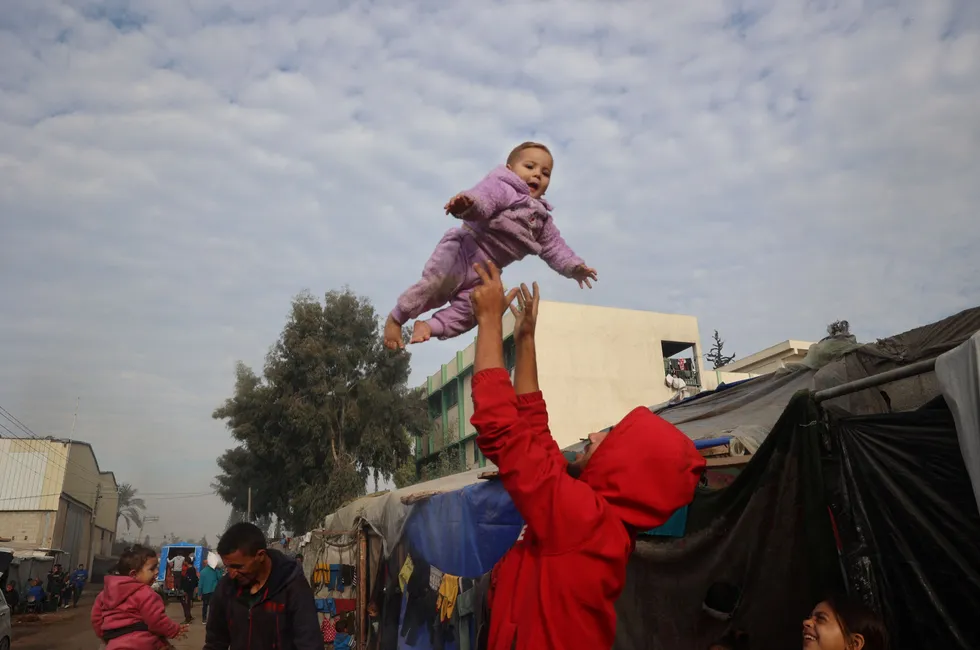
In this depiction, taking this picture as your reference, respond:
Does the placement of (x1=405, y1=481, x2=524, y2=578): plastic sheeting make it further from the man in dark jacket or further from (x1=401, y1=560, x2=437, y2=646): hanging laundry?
the man in dark jacket

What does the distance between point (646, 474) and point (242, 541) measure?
97.5 inches

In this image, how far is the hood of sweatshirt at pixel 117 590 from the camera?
446cm

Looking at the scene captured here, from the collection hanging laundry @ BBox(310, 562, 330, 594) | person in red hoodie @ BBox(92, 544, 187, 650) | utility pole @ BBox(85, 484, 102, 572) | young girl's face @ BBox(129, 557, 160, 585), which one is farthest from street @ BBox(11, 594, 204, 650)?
utility pole @ BBox(85, 484, 102, 572)

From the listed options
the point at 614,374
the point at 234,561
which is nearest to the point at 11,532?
the point at 614,374

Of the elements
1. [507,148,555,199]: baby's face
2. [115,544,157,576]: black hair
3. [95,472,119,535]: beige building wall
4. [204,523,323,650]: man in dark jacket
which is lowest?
[204,523,323,650]: man in dark jacket

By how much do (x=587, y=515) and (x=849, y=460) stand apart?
2.19m

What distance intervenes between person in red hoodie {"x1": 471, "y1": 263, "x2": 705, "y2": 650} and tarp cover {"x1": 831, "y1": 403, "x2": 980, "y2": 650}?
1.66 metres

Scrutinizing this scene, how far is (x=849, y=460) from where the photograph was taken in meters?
3.19

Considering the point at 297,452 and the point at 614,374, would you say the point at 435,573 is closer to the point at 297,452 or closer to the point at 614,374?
the point at 297,452

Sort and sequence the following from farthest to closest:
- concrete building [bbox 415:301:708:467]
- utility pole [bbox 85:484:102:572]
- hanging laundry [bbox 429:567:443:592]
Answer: utility pole [bbox 85:484:102:572], concrete building [bbox 415:301:708:467], hanging laundry [bbox 429:567:443:592]

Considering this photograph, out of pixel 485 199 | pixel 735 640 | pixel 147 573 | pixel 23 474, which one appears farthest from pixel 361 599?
pixel 23 474

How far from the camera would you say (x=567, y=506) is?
1634 mm

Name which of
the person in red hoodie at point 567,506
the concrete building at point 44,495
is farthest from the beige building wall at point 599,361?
the person in red hoodie at point 567,506

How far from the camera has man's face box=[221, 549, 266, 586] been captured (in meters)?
3.31
